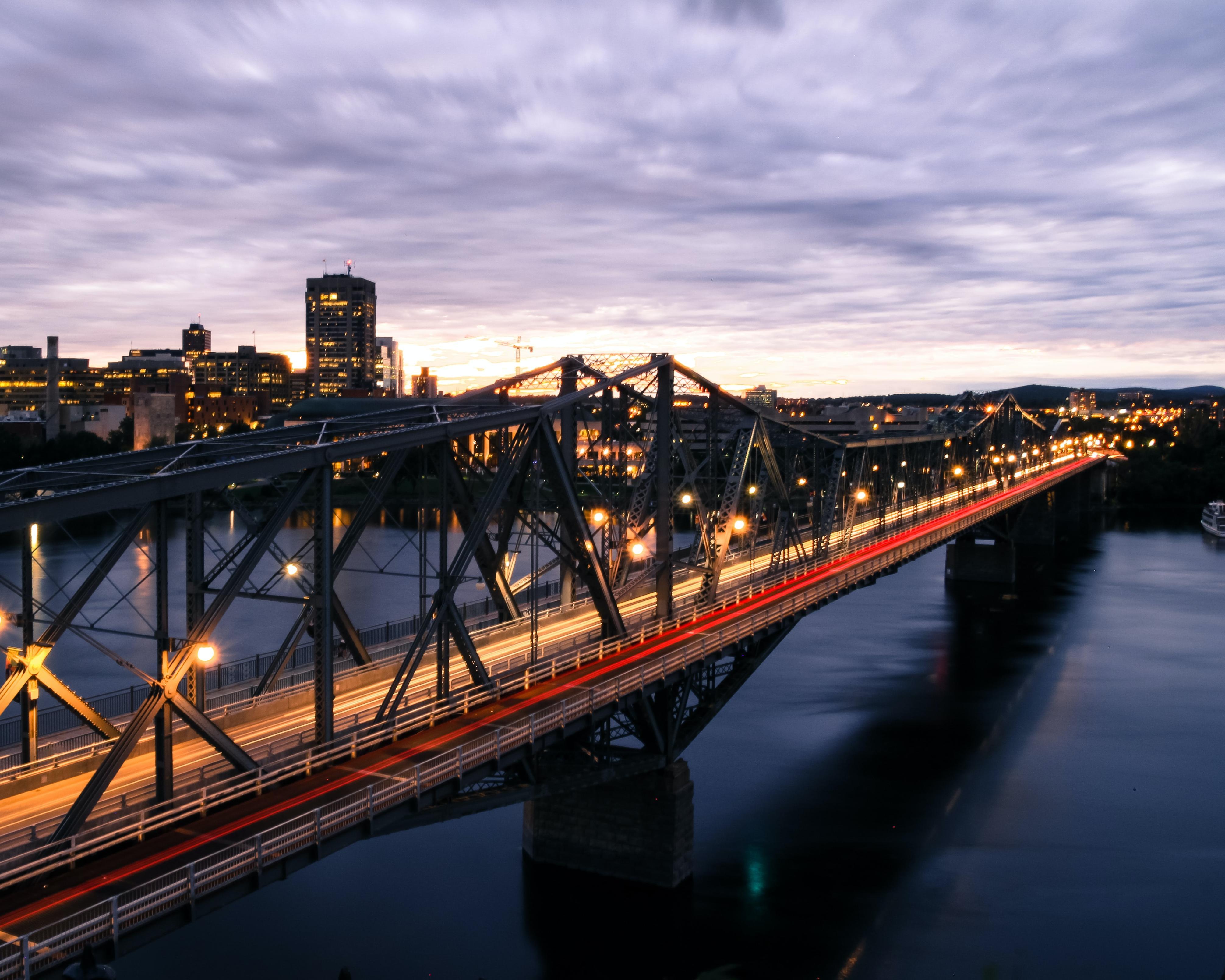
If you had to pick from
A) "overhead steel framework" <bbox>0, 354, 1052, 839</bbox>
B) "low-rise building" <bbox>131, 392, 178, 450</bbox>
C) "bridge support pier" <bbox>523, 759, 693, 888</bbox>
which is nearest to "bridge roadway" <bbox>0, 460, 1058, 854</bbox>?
"overhead steel framework" <bbox>0, 354, 1052, 839</bbox>

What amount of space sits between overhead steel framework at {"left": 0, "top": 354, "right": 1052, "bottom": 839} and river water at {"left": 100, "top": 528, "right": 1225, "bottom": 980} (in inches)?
261

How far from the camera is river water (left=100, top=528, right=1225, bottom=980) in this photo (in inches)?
1296

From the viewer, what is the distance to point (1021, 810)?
45.7m

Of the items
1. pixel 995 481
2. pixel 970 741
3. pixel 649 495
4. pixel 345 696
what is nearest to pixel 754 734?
pixel 970 741

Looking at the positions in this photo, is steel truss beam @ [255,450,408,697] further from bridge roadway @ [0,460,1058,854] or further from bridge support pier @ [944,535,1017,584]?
bridge support pier @ [944,535,1017,584]

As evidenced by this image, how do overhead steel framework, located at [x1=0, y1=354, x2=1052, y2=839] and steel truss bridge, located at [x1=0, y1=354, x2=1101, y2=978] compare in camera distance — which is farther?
overhead steel framework, located at [x1=0, y1=354, x2=1052, y2=839]

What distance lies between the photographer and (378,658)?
132 ft

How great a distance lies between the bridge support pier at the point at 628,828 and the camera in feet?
116

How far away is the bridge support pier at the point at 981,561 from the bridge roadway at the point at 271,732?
2511 inches

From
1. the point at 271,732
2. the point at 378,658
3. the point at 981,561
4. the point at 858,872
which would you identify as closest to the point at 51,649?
the point at 271,732

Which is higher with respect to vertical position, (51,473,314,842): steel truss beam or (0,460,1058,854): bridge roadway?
(51,473,314,842): steel truss beam

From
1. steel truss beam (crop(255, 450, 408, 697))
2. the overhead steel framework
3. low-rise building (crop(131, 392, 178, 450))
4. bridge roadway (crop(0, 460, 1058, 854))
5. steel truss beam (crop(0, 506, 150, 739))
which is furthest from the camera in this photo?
low-rise building (crop(131, 392, 178, 450))

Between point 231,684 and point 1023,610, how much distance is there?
249 ft

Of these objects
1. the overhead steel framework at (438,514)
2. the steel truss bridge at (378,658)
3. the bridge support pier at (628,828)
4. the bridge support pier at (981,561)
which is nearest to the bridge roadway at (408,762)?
the steel truss bridge at (378,658)
